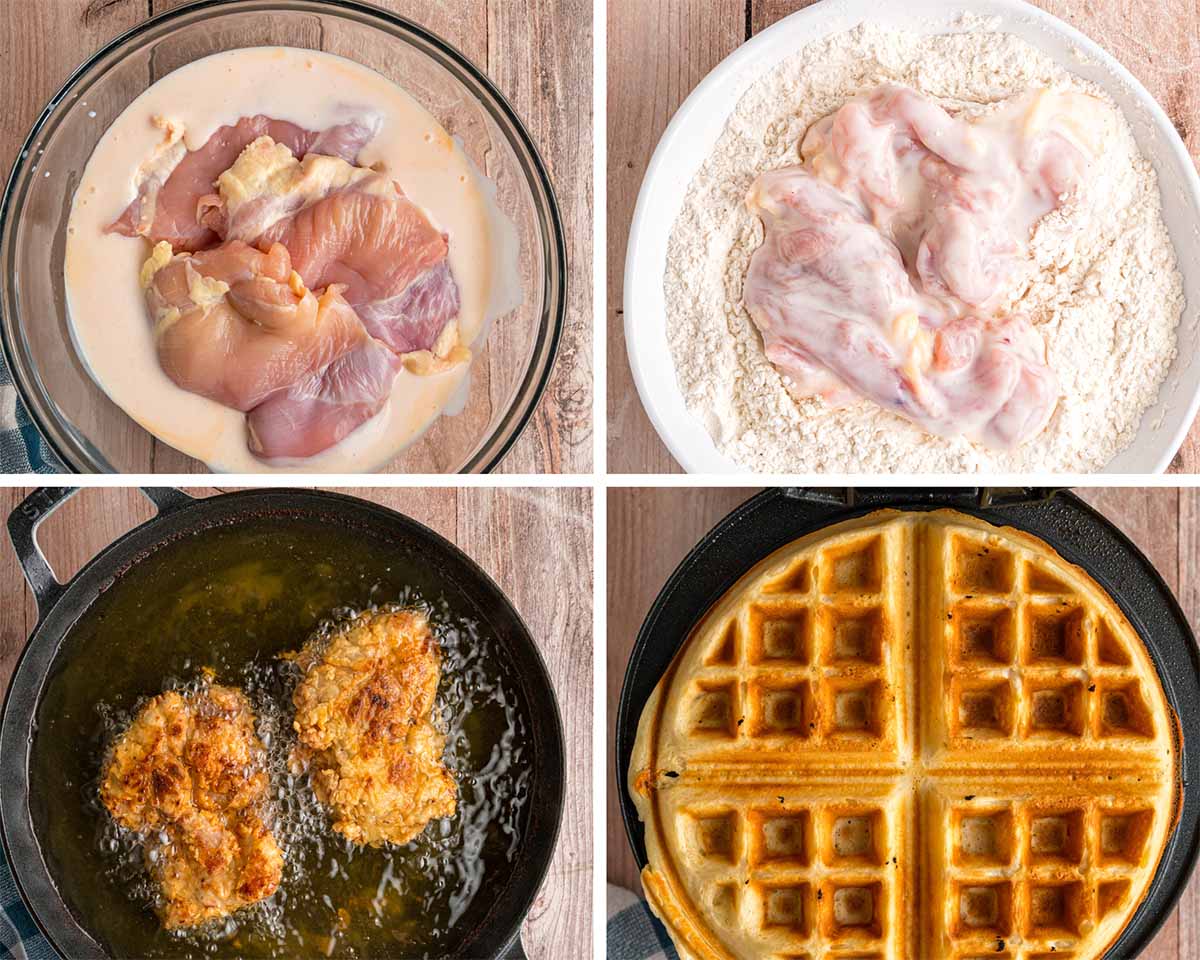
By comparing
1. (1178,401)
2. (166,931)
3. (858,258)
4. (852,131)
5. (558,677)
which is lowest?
(166,931)

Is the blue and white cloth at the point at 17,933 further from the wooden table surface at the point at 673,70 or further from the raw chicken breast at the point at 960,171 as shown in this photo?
the raw chicken breast at the point at 960,171

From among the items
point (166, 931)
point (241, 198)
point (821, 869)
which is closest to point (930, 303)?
point (821, 869)

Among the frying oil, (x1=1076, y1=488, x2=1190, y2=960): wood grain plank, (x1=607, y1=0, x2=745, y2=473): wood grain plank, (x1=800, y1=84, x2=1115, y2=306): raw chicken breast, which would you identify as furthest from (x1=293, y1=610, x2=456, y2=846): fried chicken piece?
(x1=1076, y1=488, x2=1190, y2=960): wood grain plank

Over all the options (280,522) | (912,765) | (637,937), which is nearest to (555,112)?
(280,522)

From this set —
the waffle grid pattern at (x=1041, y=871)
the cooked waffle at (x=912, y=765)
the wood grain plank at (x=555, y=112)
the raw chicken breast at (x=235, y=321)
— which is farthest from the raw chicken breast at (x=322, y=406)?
the waffle grid pattern at (x=1041, y=871)

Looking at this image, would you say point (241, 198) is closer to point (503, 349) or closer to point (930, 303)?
point (503, 349)

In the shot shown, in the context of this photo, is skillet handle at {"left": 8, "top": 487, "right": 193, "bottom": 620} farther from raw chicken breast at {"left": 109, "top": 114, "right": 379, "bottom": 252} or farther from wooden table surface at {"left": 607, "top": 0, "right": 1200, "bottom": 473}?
wooden table surface at {"left": 607, "top": 0, "right": 1200, "bottom": 473}
